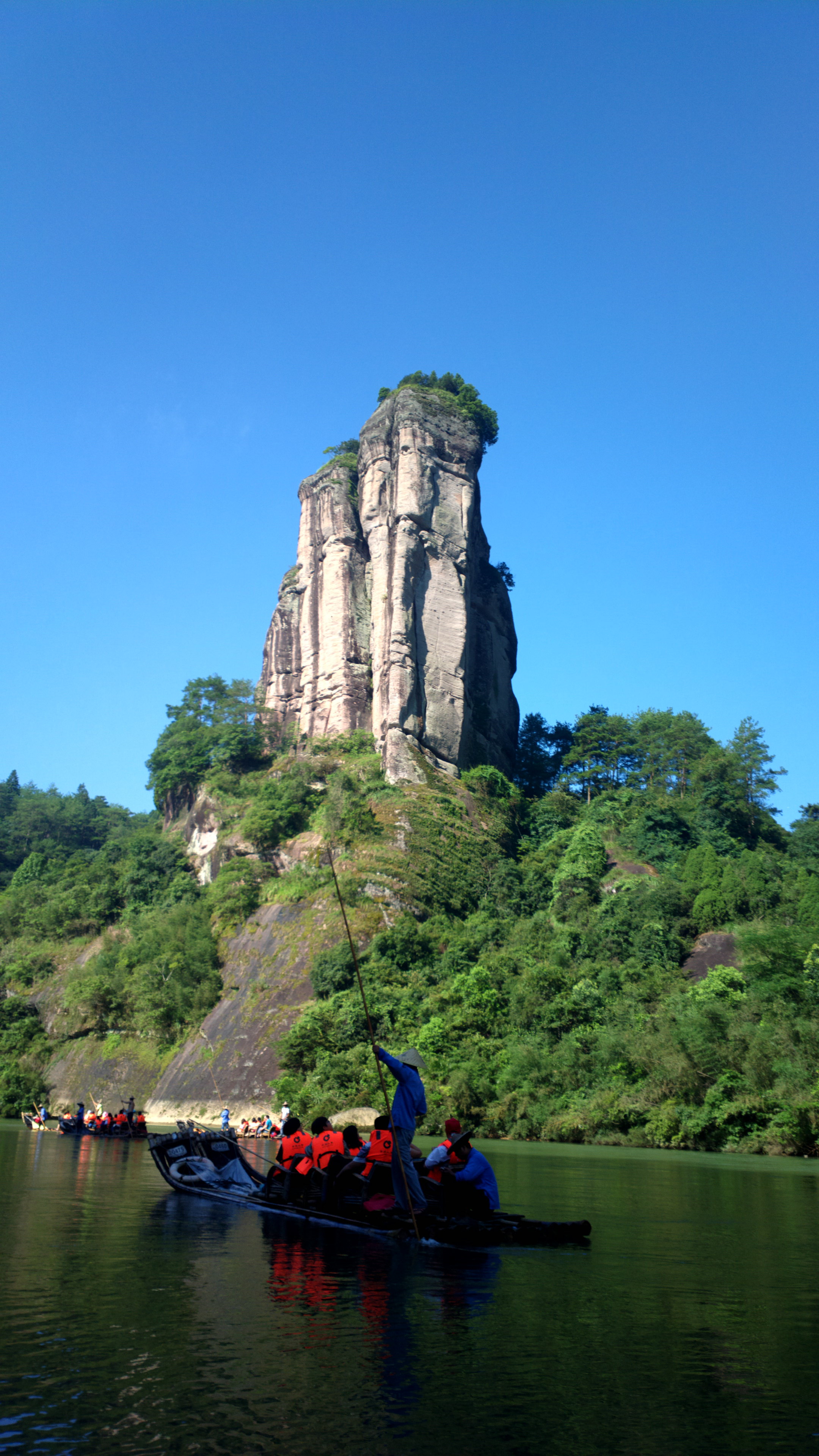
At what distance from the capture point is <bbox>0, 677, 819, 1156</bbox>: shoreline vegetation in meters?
35.8

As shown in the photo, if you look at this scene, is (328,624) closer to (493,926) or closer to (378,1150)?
(493,926)

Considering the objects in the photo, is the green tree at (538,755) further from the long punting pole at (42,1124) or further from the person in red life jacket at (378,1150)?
the person in red life jacket at (378,1150)

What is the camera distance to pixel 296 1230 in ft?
45.8

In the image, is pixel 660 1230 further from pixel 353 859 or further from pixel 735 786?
pixel 735 786

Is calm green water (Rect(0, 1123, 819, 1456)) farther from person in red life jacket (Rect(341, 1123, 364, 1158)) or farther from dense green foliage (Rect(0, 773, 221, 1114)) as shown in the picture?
dense green foliage (Rect(0, 773, 221, 1114))

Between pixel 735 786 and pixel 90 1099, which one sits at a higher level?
pixel 735 786

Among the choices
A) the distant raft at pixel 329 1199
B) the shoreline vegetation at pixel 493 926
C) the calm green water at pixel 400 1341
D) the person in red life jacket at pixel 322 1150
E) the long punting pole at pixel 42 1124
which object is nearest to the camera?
the calm green water at pixel 400 1341

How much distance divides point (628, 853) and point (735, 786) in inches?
417

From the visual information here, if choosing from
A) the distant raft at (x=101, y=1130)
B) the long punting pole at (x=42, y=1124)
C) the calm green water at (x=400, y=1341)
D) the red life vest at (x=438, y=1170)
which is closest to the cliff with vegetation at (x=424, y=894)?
the long punting pole at (x=42, y=1124)

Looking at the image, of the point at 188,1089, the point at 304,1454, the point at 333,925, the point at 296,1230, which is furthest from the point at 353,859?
the point at 304,1454

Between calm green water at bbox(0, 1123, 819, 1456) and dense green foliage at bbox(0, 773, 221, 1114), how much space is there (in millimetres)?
42551

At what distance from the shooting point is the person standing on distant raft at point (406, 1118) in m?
12.7

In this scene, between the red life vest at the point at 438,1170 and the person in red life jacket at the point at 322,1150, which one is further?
the person in red life jacket at the point at 322,1150

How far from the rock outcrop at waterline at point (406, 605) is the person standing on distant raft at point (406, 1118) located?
2100 inches
